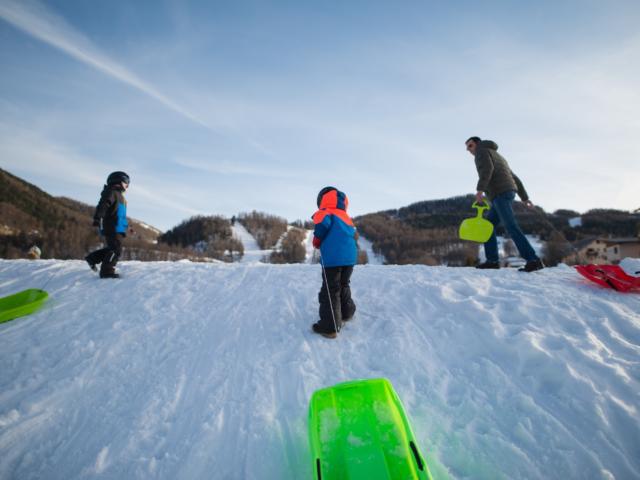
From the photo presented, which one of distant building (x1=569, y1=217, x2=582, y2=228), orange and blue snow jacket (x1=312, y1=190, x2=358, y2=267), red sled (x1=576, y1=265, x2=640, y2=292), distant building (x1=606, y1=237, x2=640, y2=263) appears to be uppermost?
distant building (x1=569, y1=217, x2=582, y2=228)

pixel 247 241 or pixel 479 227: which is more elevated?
pixel 247 241

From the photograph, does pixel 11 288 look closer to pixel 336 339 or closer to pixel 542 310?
pixel 336 339

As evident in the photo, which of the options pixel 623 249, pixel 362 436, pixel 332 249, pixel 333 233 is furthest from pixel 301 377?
pixel 623 249

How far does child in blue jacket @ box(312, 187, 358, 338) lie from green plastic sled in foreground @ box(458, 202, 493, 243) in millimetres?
3355

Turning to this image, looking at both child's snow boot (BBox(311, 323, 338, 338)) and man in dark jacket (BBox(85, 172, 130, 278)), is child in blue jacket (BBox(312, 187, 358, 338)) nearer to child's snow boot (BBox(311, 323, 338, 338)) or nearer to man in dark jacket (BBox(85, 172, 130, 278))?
child's snow boot (BBox(311, 323, 338, 338))

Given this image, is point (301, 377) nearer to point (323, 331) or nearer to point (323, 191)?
point (323, 331)

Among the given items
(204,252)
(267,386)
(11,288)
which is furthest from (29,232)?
(267,386)

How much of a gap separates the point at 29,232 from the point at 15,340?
140 meters

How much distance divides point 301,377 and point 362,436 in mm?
1185

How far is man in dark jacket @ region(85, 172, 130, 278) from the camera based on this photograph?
20.2 ft

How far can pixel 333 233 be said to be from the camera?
424 centimetres

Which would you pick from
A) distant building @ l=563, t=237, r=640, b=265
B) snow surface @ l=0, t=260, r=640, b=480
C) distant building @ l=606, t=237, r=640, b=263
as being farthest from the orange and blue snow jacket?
distant building @ l=606, t=237, r=640, b=263

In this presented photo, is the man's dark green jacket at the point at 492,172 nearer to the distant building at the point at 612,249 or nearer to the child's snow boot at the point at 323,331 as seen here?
the child's snow boot at the point at 323,331

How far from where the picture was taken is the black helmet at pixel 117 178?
6.34 metres
